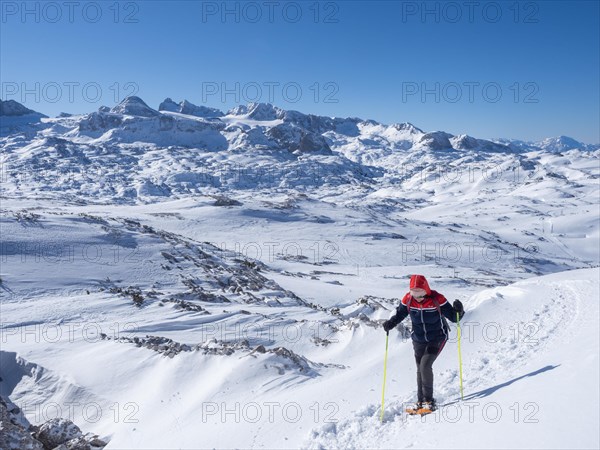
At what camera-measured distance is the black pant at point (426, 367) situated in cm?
670

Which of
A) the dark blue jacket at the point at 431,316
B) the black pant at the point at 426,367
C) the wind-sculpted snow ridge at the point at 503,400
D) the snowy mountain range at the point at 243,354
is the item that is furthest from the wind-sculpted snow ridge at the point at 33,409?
the dark blue jacket at the point at 431,316

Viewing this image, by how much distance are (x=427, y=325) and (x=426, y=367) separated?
0.69 meters

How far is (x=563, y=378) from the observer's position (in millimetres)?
6523

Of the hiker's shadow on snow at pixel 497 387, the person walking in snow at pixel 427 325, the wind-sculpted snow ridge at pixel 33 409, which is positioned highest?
the person walking in snow at pixel 427 325

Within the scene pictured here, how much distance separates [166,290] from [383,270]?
2972 cm

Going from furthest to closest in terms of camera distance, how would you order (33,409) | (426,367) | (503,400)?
1. (33,409)
2. (426,367)
3. (503,400)

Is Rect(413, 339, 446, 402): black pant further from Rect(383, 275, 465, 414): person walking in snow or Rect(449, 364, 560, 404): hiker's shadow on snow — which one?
Rect(449, 364, 560, 404): hiker's shadow on snow

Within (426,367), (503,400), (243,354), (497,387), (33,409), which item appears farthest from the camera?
(243,354)

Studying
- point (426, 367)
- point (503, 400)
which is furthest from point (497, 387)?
point (426, 367)

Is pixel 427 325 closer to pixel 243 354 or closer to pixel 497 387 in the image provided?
pixel 497 387

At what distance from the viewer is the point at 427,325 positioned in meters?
6.80

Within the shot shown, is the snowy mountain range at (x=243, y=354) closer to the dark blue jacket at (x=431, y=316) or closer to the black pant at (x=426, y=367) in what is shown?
the black pant at (x=426, y=367)

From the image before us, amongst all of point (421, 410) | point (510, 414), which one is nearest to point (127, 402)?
point (421, 410)

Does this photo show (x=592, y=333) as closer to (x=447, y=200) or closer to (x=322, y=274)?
(x=322, y=274)
